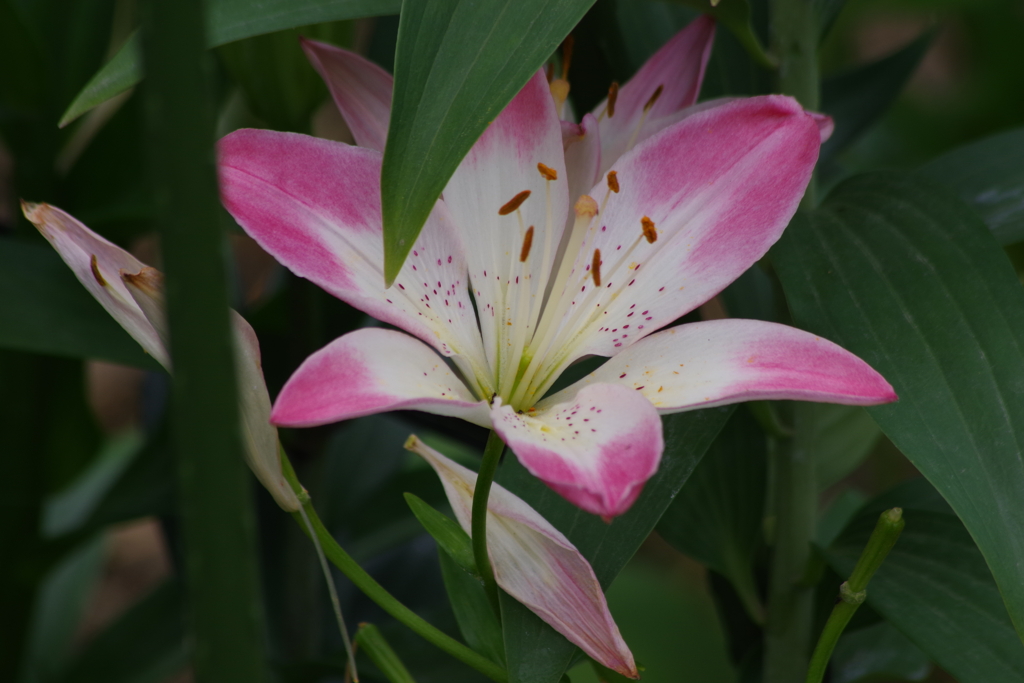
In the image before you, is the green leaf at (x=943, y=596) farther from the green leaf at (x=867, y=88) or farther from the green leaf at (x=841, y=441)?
the green leaf at (x=867, y=88)

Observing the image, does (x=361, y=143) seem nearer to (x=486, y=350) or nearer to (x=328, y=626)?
(x=486, y=350)

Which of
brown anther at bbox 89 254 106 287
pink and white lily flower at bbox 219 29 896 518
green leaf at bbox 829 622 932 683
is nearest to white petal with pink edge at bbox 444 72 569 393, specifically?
pink and white lily flower at bbox 219 29 896 518

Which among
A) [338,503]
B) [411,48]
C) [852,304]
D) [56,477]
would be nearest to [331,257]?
[411,48]

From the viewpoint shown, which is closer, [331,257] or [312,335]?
[331,257]

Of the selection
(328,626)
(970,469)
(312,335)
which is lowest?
(328,626)

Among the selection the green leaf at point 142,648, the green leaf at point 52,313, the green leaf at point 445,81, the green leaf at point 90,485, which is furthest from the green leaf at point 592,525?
the green leaf at point 90,485
